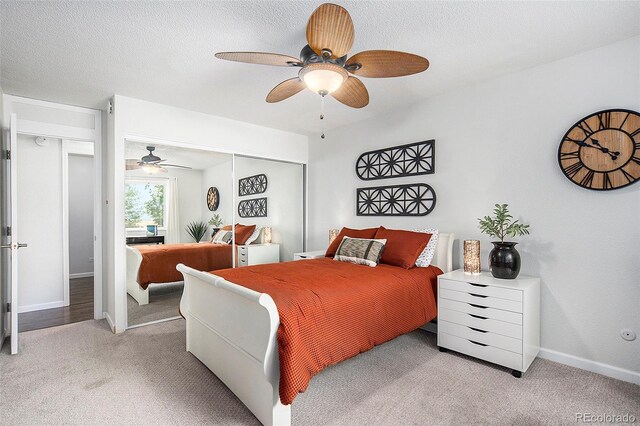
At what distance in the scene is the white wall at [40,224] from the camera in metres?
4.06

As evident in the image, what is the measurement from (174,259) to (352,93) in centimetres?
280

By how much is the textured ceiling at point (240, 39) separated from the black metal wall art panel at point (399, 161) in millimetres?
616

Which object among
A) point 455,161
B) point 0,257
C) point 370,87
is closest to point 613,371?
point 455,161

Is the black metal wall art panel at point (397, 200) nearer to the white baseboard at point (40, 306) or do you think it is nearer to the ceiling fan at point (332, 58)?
the ceiling fan at point (332, 58)

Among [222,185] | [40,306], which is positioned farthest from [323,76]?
[40,306]

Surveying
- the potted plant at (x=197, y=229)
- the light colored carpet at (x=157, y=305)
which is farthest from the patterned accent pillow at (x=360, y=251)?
the light colored carpet at (x=157, y=305)

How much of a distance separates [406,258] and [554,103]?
1782 millimetres

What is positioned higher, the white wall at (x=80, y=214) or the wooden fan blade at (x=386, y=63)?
the wooden fan blade at (x=386, y=63)

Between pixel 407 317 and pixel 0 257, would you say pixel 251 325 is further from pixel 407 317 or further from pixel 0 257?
pixel 0 257

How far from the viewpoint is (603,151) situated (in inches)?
94.6

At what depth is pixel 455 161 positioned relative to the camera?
3.31 m

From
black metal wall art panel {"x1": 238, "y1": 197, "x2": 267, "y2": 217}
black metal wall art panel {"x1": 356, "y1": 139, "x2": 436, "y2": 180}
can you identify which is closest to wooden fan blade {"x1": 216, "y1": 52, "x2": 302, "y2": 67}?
black metal wall art panel {"x1": 356, "y1": 139, "x2": 436, "y2": 180}

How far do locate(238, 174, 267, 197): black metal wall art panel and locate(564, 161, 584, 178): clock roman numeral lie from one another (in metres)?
3.33

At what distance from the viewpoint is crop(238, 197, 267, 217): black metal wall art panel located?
4258 mm
